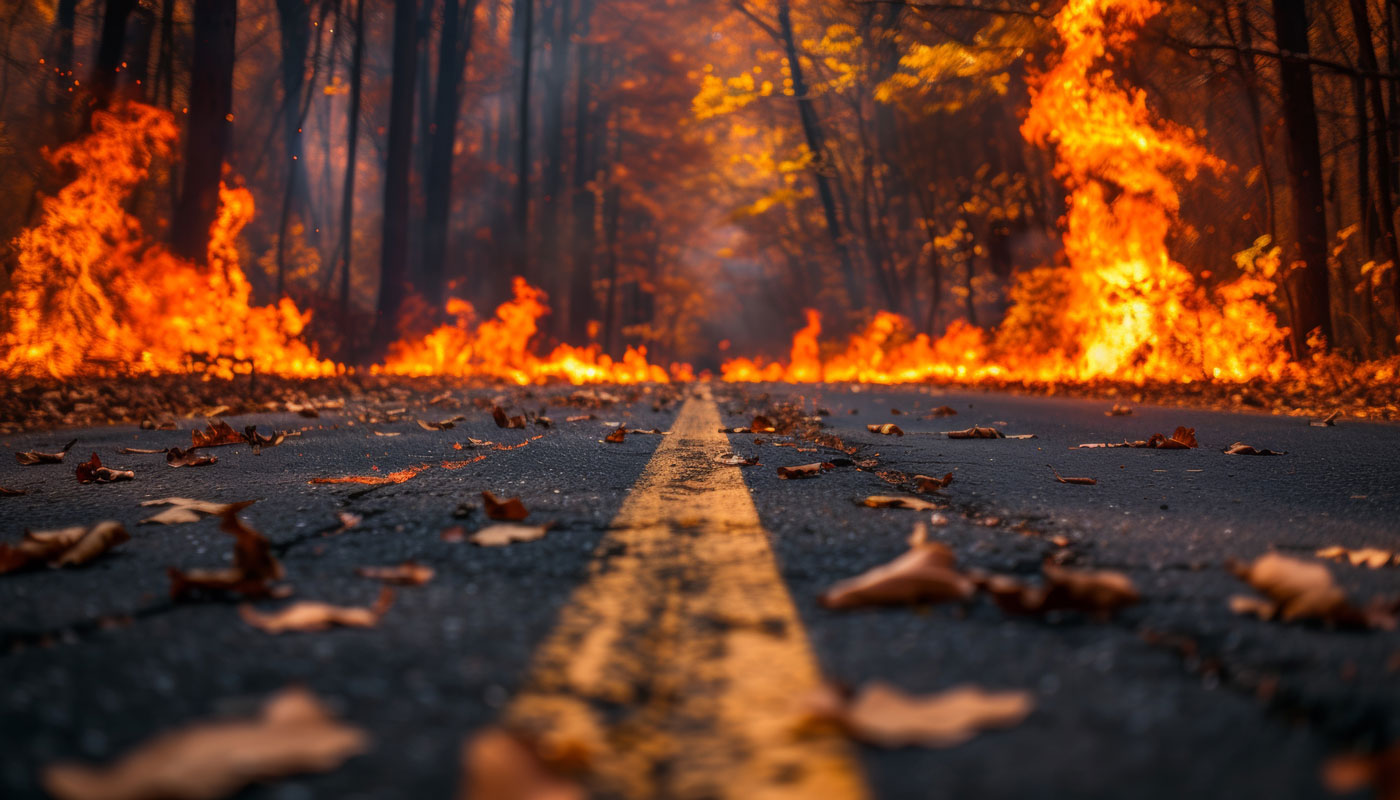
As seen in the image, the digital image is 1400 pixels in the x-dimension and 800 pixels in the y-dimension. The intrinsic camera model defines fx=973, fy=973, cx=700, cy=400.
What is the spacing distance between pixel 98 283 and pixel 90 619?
959cm

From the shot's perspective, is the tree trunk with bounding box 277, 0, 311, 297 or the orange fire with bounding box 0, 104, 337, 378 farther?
the tree trunk with bounding box 277, 0, 311, 297

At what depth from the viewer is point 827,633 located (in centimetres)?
158

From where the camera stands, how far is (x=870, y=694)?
4.13 ft

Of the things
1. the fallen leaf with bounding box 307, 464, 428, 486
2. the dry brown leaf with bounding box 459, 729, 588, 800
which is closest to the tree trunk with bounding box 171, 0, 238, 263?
the fallen leaf with bounding box 307, 464, 428, 486

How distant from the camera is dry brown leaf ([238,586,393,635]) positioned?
1615 mm

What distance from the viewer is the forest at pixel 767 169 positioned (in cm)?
984

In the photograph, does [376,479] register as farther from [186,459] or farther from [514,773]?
[514,773]

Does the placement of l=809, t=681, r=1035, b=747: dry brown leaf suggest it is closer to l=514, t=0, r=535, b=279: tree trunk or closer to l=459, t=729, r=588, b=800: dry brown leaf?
l=459, t=729, r=588, b=800: dry brown leaf

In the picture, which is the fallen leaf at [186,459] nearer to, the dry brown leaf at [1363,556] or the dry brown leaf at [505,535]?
the dry brown leaf at [505,535]

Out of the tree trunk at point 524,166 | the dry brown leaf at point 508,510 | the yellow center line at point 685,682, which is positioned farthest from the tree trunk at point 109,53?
the tree trunk at point 524,166

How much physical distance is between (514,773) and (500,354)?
19242 millimetres

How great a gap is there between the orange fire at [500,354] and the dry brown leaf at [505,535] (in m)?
13.7

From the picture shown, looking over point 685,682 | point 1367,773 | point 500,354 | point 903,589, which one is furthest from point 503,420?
point 500,354

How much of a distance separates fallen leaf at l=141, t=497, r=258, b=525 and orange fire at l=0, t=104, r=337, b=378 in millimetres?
6633
